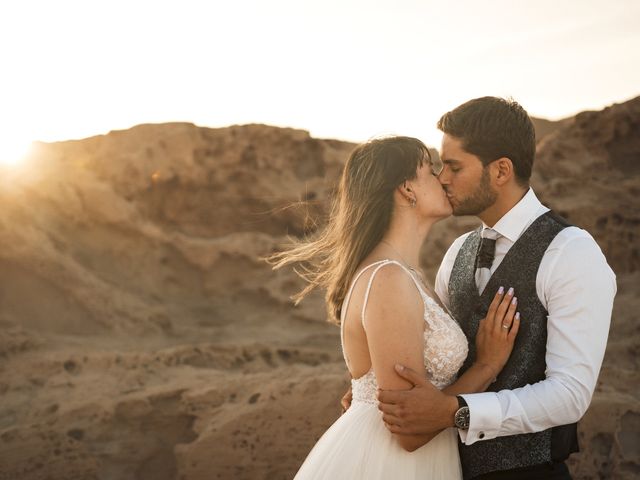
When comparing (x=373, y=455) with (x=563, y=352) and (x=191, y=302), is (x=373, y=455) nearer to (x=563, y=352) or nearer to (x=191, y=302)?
(x=563, y=352)

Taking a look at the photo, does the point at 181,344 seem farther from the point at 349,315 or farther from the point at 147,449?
the point at 349,315

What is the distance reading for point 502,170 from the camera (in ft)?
9.82

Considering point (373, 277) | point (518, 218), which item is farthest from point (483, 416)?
point (518, 218)

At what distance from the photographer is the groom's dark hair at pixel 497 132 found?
2.97 meters

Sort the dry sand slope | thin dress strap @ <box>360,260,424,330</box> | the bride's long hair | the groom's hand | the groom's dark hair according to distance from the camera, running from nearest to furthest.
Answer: the groom's hand
thin dress strap @ <box>360,260,424,330</box>
the bride's long hair
the groom's dark hair
the dry sand slope

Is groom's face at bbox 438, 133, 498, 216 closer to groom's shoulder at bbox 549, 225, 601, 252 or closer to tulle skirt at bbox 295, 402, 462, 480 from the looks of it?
groom's shoulder at bbox 549, 225, 601, 252

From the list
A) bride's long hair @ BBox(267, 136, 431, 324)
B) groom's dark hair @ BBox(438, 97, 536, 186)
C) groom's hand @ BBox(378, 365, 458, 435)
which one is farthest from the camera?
groom's dark hair @ BBox(438, 97, 536, 186)

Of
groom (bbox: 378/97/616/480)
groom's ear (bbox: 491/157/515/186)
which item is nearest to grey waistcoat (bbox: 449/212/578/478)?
groom (bbox: 378/97/616/480)

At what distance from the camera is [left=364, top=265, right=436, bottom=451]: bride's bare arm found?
2572 mm

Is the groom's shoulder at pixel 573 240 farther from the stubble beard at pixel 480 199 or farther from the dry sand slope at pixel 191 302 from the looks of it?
the dry sand slope at pixel 191 302

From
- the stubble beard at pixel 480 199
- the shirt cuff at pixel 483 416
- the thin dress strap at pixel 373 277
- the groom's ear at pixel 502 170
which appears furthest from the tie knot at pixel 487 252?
the shirt cuff at pixel 483 416

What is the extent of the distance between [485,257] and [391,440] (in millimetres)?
864

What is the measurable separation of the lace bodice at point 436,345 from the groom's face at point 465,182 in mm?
449

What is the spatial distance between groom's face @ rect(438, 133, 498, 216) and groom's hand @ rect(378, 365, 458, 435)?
845mm
